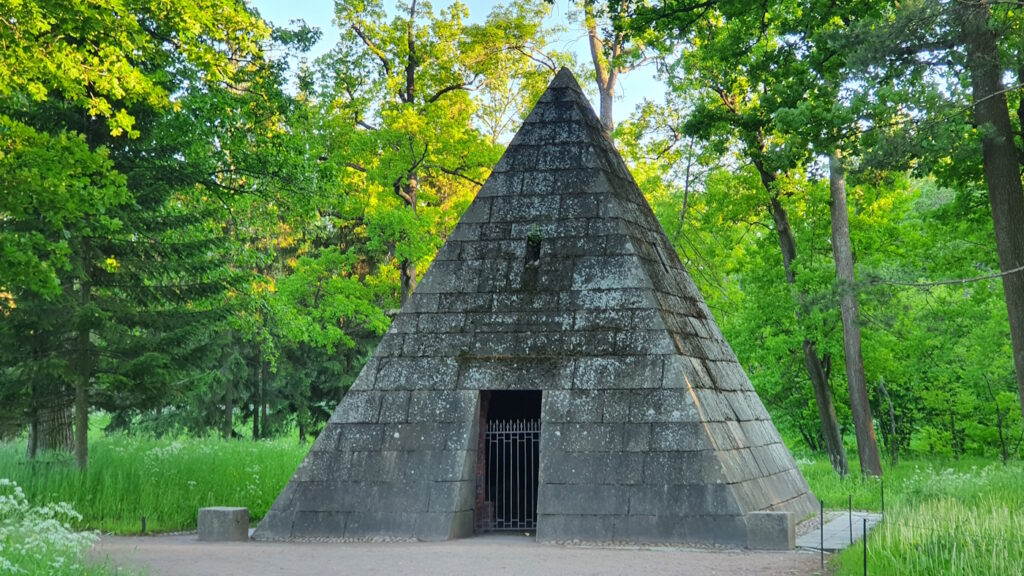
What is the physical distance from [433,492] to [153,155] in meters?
8.83

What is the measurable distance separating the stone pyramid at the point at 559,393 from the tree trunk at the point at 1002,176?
12.2 ft

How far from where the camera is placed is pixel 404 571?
28.7ft

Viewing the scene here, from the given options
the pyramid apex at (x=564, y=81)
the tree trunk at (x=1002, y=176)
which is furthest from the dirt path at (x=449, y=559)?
the pyramid apex at (x=564, y=81)

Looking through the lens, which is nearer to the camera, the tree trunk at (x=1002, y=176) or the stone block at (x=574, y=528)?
the stone block at (x=574, y=528)

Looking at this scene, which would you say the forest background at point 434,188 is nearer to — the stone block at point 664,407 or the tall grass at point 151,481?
the tall grass at point 151,481

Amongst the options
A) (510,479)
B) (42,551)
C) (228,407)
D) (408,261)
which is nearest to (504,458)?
(510,479)

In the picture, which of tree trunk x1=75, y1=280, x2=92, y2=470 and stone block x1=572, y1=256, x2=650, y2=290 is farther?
tree trunk x1=75, y1=280, x2=92, y2=470

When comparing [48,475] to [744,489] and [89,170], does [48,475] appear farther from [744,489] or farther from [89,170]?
[744,489]

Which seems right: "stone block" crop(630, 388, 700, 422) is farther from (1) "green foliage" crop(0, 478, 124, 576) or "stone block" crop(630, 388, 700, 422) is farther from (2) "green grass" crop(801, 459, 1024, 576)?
(1) "green foliage" crop(0, 478, 124, 576)

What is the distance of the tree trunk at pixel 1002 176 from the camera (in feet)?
39.5

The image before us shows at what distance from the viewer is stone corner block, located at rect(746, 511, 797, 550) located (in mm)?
10250

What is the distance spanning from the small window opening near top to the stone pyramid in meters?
0.03

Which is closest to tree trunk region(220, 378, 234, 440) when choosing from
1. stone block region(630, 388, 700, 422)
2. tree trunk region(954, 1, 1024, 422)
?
stone block region(630, 388, 700, 422)

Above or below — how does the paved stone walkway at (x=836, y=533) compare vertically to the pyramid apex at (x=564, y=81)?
below
